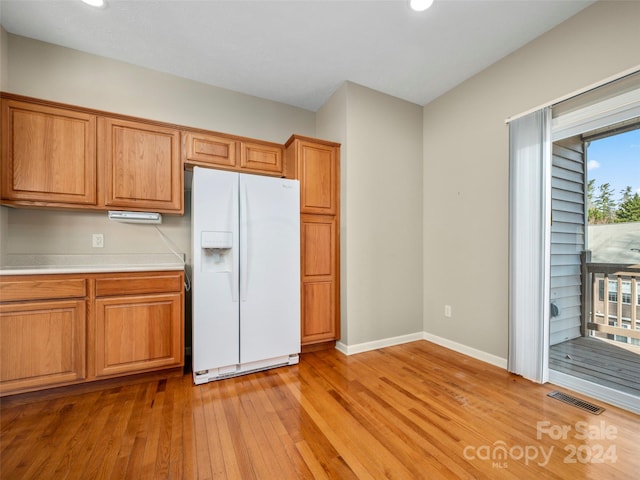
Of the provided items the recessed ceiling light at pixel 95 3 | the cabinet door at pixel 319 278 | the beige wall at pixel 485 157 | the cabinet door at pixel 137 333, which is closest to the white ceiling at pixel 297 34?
the recessed ceiling light at pixel 95 3

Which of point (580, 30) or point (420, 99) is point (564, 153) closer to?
point (580, 30)

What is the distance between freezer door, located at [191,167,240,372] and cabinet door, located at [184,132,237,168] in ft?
1.32

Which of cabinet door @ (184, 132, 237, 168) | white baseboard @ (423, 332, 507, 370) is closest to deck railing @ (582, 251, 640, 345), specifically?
white baseboard @ (423, 332, 507, 370)

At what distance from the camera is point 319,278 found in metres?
2.90

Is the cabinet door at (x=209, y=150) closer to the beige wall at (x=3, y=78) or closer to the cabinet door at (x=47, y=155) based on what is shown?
the cabinet door at (x=47, y=155)

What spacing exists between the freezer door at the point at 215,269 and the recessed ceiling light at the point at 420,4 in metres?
1.87

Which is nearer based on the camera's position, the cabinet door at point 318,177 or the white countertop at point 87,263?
the white countertop at point 87,263

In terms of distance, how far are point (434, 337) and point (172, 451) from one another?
2703mm

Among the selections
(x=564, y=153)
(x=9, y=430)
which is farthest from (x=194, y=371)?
(x=564, y=153)

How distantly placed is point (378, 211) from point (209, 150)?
6.08 ft

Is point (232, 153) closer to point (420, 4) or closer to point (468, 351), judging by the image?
point (420, 4)

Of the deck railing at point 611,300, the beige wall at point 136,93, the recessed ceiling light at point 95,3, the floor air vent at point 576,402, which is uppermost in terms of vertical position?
the recessed ceiling light at point 95,3

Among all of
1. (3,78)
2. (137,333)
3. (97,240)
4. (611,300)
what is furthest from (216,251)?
(611,300)

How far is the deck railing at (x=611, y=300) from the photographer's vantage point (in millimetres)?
1846
